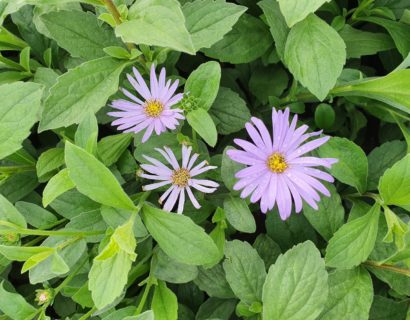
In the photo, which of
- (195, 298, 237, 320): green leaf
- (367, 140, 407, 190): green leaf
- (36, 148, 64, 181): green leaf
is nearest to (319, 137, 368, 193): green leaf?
(367, 140, 407, 190): green leaf

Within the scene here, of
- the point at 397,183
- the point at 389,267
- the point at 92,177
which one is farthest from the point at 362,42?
the point at 92,177

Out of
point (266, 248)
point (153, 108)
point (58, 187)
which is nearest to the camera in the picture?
point (58, 187)

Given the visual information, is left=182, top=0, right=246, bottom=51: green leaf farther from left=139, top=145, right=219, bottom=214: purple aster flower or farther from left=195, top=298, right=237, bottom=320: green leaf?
left=195, top=298, right=237, bottom=320: green leaf

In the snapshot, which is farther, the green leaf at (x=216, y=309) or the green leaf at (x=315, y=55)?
the green leaf at (x=216, y=309)

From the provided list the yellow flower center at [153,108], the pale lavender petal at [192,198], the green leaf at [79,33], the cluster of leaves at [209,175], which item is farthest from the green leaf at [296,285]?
the green leaf at [79,33]

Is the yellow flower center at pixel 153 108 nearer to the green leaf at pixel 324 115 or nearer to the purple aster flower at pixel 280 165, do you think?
the purple aster flower at pixel 280 165

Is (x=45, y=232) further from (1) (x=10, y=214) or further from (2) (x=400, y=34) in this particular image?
(2) (x=400, y=34)
